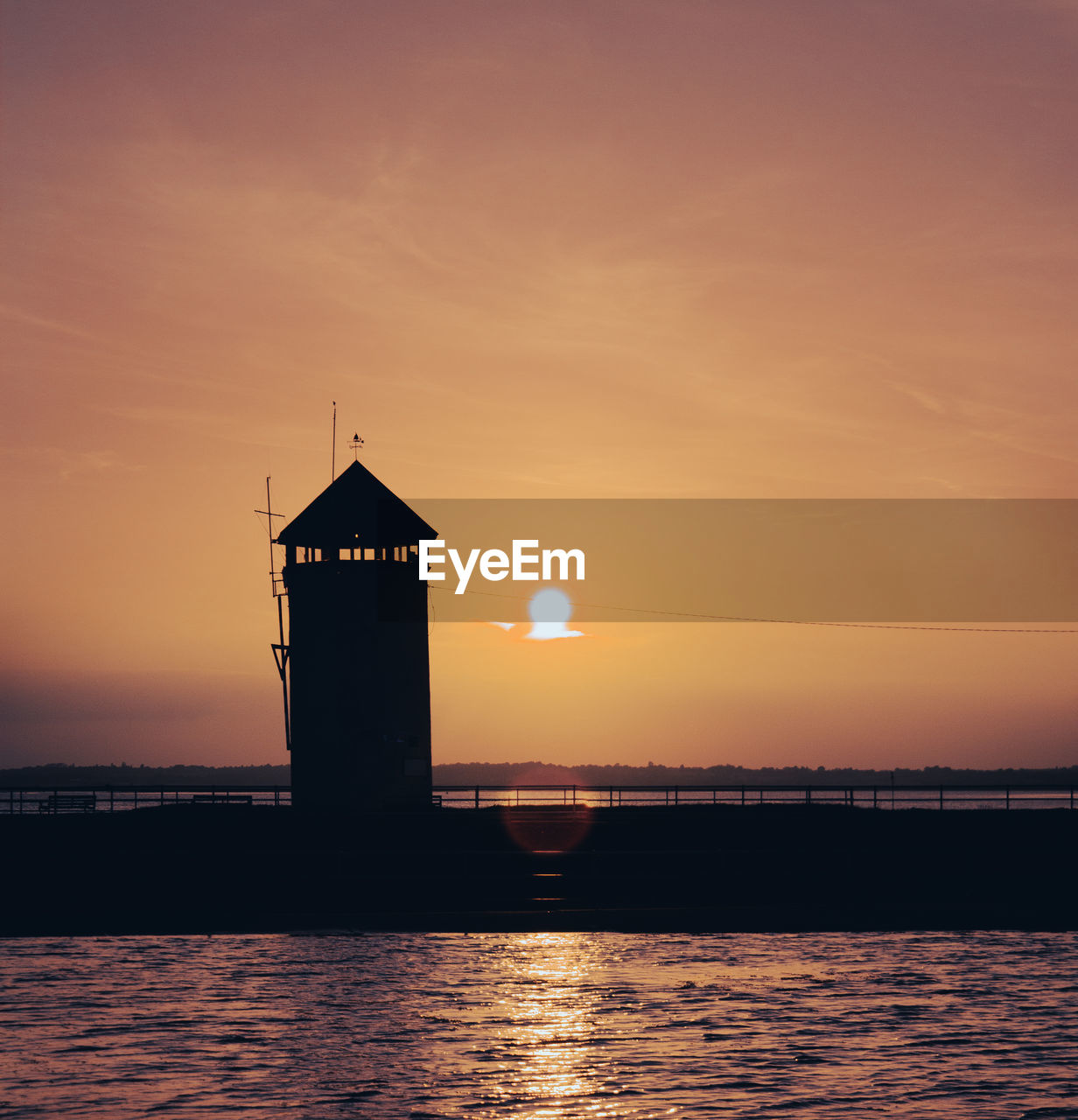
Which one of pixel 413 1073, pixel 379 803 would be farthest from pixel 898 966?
pixel 379 803

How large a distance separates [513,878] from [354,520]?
15.9 meters

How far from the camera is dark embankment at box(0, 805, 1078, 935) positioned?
121ft

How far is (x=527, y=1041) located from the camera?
2330 centimetres

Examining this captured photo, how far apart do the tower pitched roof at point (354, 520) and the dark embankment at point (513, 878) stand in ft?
34.7

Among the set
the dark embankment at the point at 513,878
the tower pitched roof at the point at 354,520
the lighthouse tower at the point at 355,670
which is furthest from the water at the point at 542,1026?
the tower pitched roof at the point at 354,520

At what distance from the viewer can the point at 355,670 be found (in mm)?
47281

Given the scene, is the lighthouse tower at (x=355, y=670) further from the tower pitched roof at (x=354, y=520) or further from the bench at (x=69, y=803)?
the bench at (x=69, y=803)

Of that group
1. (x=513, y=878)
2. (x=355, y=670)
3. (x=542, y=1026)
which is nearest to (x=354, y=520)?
(x=355, y=670)

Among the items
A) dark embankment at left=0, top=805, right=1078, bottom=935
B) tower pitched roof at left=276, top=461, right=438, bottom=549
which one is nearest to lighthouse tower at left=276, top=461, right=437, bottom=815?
tower pitched roof at left=276, top=461, right=438, bottom=549

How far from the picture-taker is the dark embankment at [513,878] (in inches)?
1451

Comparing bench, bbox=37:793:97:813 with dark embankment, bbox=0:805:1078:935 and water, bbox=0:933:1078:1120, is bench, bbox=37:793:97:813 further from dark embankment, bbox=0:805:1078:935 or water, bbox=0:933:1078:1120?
water, bbox=0:933:1078:1120

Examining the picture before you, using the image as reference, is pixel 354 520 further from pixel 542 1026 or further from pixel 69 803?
pixel 542 1026

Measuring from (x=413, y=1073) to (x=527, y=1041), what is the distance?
2775 millimetres

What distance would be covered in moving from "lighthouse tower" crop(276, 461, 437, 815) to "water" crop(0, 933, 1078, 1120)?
1235cm
